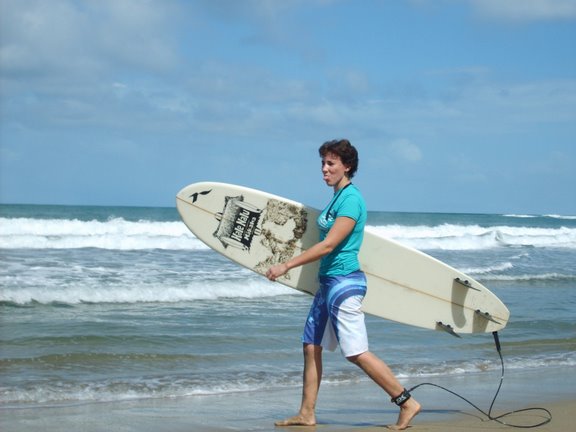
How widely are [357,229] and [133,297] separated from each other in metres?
7.02

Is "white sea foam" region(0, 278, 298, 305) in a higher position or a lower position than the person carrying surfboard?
lower

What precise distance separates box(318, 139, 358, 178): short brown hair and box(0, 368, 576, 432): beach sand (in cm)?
143

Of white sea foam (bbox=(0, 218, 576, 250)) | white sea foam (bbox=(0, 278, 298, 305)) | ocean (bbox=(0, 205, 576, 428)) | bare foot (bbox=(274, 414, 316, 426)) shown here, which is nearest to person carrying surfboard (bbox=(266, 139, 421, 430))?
bare foot (bbox=(274, 414, 316, 426))

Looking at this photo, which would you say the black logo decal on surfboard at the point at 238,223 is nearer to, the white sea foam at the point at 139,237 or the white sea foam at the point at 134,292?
the white sea foam at the point at 134,292

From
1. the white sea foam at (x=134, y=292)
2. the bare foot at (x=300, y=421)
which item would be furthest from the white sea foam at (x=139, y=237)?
the bare foot at (x=300, y=421)

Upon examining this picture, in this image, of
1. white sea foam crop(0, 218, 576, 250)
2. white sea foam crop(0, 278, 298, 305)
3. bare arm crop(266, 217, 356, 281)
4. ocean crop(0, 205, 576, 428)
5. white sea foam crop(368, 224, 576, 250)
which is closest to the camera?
bare arm crop(266, 217, 356, 281)

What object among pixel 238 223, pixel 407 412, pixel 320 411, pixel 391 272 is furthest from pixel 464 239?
pixel 407 412

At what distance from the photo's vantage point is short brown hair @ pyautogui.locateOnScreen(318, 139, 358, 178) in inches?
157

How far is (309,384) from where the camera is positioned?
419 cm

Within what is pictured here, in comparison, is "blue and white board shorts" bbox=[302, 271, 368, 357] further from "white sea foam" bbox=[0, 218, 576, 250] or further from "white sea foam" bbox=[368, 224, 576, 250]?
"white sea foam" bbox=[368, 224, 576, 250]

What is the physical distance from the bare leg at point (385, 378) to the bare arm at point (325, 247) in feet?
1.86

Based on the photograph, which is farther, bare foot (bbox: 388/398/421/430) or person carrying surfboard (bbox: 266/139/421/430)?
bare foot (bbox: 388/398/421/430)

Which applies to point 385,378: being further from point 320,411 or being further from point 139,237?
point 139,237

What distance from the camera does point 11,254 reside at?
677 inches
